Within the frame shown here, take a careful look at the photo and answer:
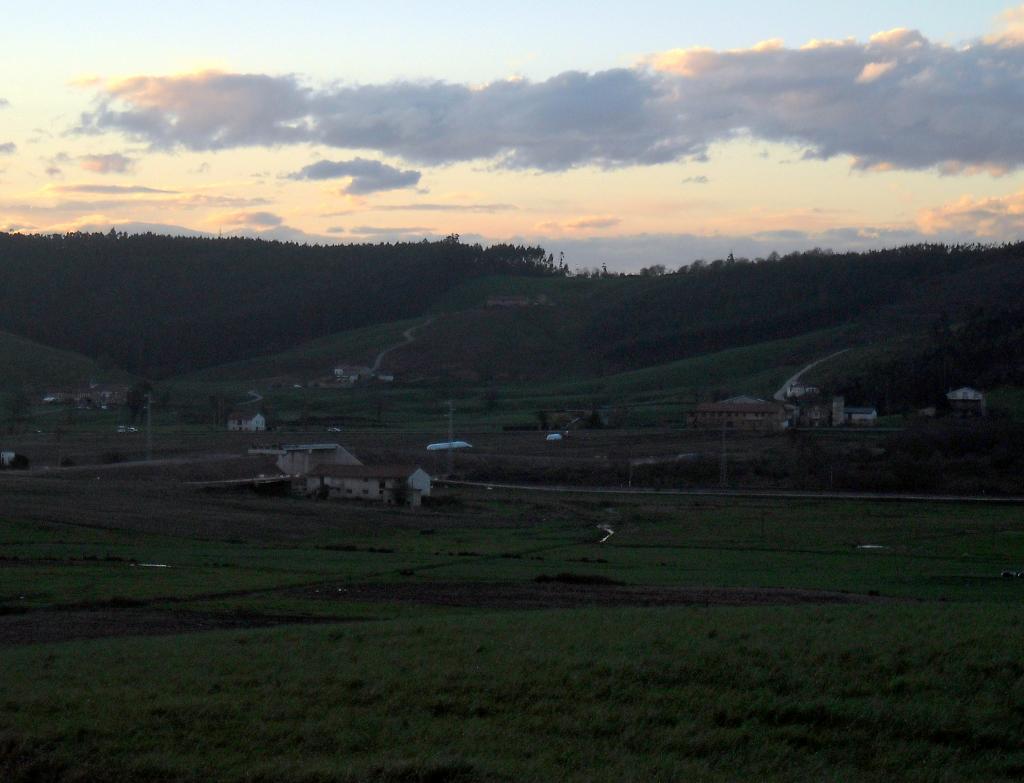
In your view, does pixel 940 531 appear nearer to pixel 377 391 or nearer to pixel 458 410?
pixel 458 410

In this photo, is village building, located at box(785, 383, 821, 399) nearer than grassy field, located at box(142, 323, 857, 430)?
Yes

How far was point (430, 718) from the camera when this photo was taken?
1130 centimetres

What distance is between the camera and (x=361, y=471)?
239 feet

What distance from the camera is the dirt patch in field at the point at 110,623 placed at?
19.1m

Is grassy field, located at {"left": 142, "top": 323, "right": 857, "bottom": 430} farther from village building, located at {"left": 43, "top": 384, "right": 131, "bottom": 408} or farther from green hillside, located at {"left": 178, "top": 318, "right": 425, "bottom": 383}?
village building, located at {"left": 43, "top": 384, "right": 131, "bottom": 408}

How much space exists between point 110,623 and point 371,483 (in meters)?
51.0

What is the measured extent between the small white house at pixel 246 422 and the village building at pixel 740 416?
41.5 metres

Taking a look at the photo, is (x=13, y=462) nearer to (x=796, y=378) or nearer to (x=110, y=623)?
(x=110, y=623)

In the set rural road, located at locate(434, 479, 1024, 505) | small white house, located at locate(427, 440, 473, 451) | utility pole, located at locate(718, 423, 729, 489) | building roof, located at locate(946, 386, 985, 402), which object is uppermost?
building roof, located at locate(946, 386, 985, 402)

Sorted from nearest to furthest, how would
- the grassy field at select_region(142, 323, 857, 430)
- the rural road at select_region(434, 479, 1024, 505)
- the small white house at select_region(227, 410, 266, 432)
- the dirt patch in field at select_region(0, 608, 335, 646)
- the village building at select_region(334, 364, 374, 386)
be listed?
the dirt patch in field at select_region(0, 608, 335, 646) < the rural road at select_region(434, 479, 1024, 505) < the small white house at select_region(227, 410, 266, 432) < the grassy field at select_region(142, 323, 857, 430) < the village building at select_region(334, 364, 374, 386)

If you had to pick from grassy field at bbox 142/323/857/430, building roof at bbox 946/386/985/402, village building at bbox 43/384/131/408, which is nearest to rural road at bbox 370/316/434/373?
grassy field at bbox 142/323/857/430

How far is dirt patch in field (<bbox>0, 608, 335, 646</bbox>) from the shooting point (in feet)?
62.7

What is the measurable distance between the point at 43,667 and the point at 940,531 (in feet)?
154

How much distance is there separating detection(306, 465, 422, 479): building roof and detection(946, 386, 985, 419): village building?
55.2 meters
